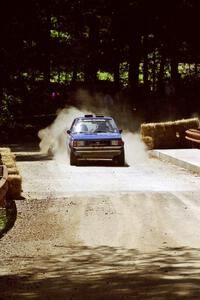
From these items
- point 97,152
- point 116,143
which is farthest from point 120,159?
point 97,152

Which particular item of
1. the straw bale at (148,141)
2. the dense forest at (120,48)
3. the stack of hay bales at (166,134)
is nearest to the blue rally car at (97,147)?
the straw bale at (148,141)

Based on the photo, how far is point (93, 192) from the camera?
15398 mm

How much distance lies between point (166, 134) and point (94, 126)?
4895 millimetres

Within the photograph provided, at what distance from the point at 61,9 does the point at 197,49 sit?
35.1 feet

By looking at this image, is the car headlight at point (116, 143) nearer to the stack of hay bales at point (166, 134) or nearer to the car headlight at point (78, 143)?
the car headlight at point (78, 143)

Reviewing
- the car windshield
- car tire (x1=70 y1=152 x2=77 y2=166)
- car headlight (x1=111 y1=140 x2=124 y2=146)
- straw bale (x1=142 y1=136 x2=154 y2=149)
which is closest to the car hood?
car headlight (x1=111 y1=140 x2=124 y2=146)

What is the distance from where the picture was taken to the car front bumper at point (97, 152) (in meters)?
23.1

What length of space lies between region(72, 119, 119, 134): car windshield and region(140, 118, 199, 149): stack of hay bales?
385 cm

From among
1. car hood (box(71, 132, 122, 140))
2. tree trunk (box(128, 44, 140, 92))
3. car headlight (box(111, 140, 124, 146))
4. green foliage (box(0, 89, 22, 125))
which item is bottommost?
car headlight (box(111, 140, 124, 146))

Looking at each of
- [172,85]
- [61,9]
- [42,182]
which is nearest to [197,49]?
[172,85]

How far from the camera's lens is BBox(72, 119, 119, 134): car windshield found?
954 inches

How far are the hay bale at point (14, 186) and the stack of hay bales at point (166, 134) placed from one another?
14266mm

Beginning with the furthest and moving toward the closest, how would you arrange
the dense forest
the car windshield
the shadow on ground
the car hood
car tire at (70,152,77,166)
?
the dense forest → the car windshield → the car hood → car tire at (70,152,77,166) → the shadow on ground

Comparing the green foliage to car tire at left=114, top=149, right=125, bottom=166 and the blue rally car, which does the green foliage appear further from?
car tire at left=114, top=149, right=125, bottom=166
